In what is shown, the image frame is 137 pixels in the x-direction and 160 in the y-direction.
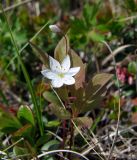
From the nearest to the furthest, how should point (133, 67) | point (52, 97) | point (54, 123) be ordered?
1. point (52, 97)
2. point (54, 123)
3. point (133, 67)

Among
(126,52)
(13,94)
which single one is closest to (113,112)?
(126,52)

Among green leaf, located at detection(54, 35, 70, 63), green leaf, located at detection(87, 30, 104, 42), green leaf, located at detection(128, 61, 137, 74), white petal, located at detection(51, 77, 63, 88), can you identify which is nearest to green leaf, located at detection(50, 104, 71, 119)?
white petal, located at detection(51, 77, 63, 88)

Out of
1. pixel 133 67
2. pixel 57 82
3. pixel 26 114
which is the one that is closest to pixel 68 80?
pixel 57 82

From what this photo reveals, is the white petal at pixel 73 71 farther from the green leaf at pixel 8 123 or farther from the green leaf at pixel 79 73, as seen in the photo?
the green leaf at pixel 8 123

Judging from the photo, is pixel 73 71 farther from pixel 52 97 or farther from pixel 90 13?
pixel 90 13

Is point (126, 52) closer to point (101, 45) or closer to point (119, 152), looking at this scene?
point (101, 45)

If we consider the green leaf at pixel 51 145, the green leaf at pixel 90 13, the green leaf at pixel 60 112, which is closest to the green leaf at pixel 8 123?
the green leaf at pixel 51 145

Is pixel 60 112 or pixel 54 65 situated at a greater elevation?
pixel 54 65
